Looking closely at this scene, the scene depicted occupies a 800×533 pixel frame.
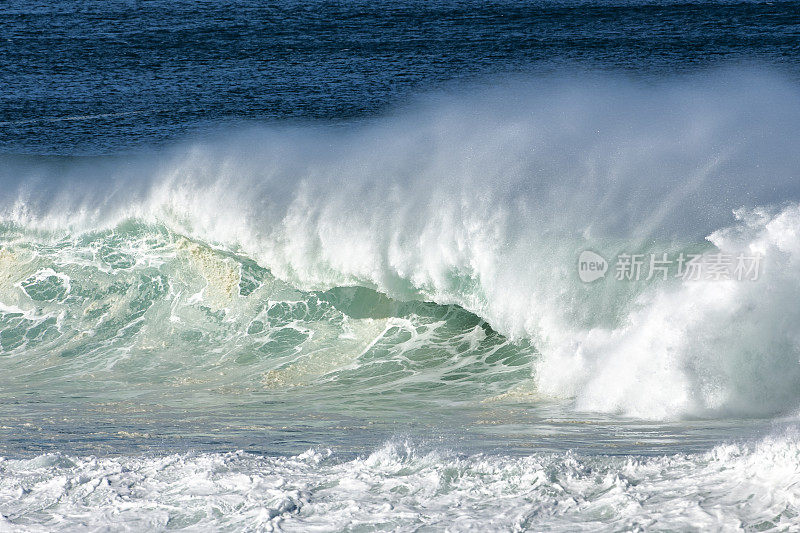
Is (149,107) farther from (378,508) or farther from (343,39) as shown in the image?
(378,508)

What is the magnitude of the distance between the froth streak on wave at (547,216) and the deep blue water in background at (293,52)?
11.1 meters

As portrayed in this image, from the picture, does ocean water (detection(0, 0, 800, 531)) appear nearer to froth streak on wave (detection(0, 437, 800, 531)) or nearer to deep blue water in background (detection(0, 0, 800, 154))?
froth streak on wave (detection(0, 437, 800, 531))

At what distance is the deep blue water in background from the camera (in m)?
33.0

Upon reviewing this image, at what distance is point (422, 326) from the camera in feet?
45.4

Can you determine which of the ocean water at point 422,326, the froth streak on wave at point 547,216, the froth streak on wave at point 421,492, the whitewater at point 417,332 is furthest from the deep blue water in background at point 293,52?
the froth streak on wave at point 421,492

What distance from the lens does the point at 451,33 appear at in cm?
4544

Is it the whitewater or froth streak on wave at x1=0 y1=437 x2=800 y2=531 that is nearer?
froth streak on wave at x1=0 y1=437 x2=800 y2=531

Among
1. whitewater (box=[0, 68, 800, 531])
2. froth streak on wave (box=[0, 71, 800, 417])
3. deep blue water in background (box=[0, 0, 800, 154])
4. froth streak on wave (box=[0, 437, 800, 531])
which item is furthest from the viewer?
deep blue water in background (box=[0, 0, 800, 154])

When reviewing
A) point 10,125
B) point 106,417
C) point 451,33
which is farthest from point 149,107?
point 106,417

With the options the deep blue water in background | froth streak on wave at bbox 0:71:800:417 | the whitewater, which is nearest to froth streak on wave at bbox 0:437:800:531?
the whitewater

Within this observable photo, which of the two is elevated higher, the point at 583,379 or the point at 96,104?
the point at 96,104

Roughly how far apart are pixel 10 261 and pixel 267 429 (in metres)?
9.71

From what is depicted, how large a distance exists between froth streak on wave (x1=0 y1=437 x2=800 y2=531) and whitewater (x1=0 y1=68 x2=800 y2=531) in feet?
0.09

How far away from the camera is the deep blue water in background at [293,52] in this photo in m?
33.0
